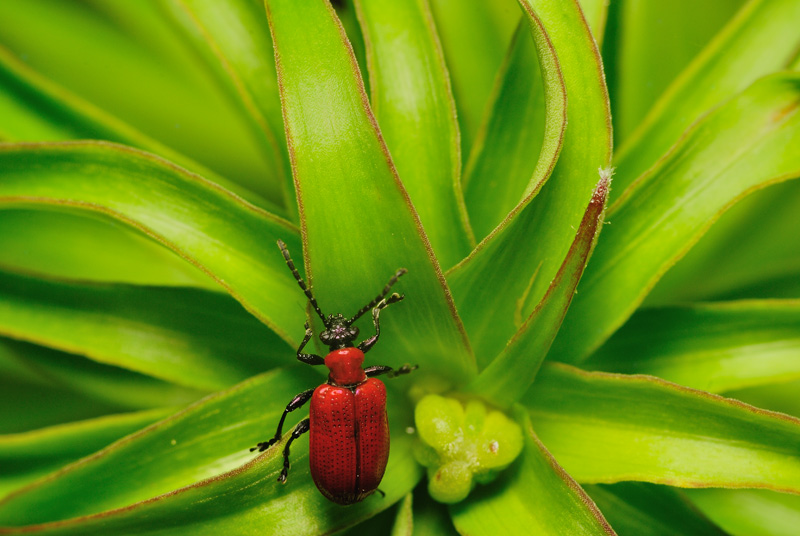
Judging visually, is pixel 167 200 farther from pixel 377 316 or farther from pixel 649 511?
pixel 649 511

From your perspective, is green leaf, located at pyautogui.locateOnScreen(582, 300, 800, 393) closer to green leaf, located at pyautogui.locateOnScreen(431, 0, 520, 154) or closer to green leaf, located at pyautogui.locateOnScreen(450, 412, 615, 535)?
green leaf, located at pyautogui.locateOnScreen(450, 412, 615, 535)

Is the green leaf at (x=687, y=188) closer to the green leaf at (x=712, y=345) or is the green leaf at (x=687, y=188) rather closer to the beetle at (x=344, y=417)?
the green leaf at (x=712, y=345)

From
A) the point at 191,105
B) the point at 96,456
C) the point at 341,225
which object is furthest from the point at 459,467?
the point at 191,105

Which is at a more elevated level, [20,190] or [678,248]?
[20,190]

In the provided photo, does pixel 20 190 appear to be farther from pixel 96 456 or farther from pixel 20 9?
pixel 20 9

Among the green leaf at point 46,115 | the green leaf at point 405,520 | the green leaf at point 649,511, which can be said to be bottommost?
the green leaf at point 649,511

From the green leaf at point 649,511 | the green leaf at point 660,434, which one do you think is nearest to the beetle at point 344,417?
the green leaf at point 660,434
